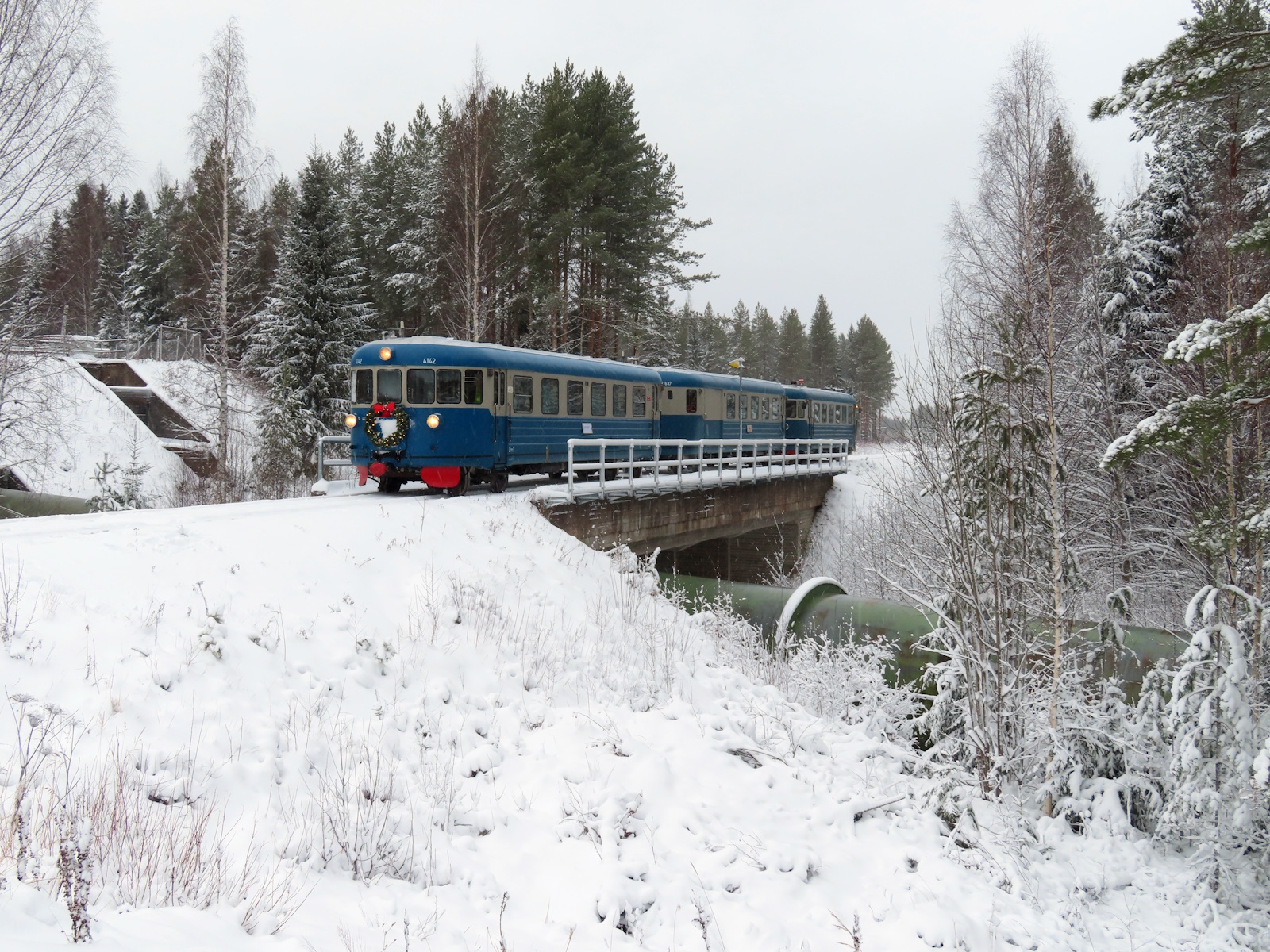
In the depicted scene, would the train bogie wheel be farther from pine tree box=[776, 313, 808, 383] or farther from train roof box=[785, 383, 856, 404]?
pine tree box=[776, 313, 808, 383]

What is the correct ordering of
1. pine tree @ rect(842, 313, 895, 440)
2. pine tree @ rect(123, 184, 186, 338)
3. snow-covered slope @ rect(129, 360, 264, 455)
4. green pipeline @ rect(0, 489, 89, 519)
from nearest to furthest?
green pipeline @ rect(0, 489, 89, 519) < snow-covered slope @ rect(129, 360, 264, 455) < pine tree @ rect(123, 184, 186, 338) < pine tree @ rect(842, 313, 895, 440)

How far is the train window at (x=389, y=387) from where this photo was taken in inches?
534

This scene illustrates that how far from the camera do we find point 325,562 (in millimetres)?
8922

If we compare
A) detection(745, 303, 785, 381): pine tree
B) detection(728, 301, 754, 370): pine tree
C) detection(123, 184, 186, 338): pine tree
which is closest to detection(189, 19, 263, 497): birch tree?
detection(123, 184, 186, 338): pine tree

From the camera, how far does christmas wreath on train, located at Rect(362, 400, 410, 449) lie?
524 inches

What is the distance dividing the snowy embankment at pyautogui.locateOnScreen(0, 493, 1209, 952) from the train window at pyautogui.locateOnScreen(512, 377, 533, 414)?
6451 mm

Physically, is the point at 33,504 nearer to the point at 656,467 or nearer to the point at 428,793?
the point at 656,467

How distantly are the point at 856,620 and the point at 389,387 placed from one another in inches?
347

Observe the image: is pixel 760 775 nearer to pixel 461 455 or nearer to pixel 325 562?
pixel 325 562

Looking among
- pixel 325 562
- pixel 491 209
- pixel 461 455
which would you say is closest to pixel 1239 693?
pixel 325 562

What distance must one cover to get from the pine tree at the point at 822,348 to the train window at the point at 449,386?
216 ft

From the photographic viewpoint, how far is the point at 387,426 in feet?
43.9

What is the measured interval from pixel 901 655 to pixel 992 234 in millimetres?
10808

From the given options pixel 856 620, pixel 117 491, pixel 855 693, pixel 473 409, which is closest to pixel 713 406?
pixel 473 409
